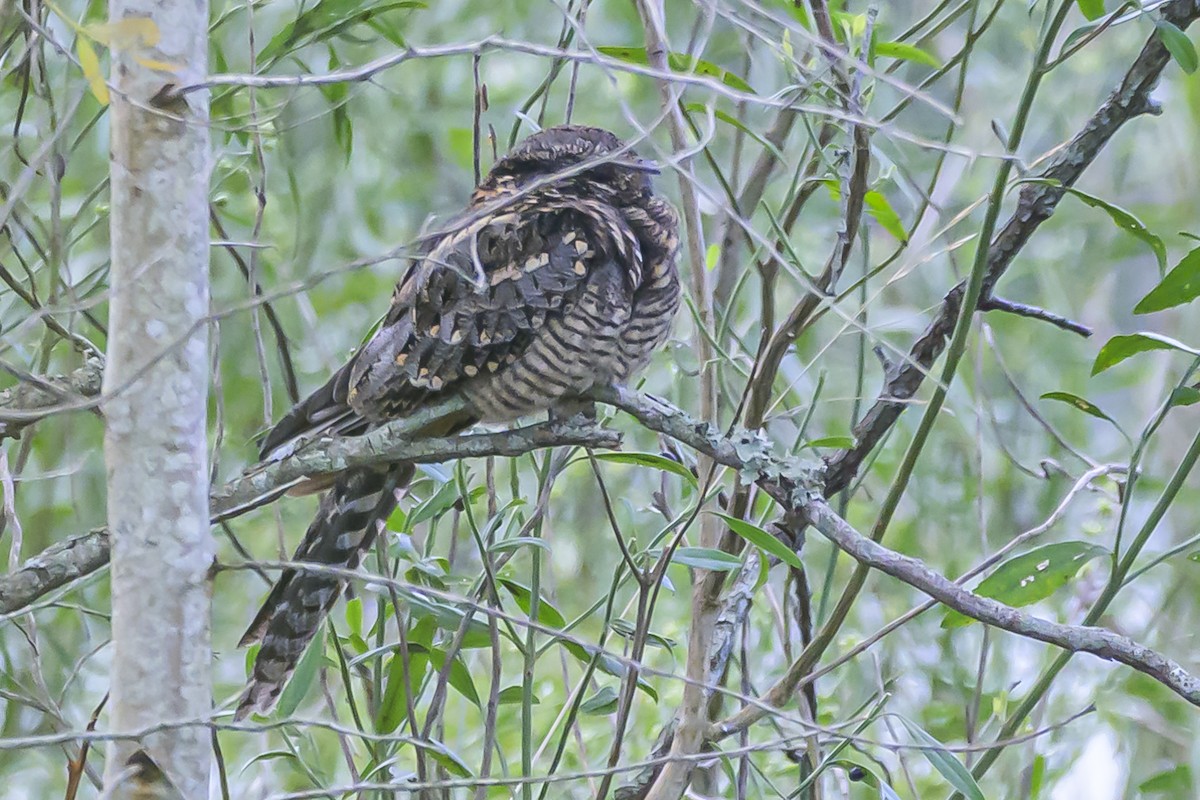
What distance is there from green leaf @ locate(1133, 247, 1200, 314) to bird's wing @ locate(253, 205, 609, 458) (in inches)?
22.5

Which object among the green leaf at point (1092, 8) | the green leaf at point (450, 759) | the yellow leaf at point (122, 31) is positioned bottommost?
the green leaf at point (450, 759)

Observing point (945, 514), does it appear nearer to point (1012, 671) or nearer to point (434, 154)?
point (1012, 671)

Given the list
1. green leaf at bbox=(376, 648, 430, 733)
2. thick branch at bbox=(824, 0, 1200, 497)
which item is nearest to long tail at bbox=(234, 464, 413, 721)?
green leaf at bbox=(376, 648, 430, 733)

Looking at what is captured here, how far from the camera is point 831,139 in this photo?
1.58 metres

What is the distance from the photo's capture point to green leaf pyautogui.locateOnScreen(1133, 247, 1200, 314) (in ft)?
3.76

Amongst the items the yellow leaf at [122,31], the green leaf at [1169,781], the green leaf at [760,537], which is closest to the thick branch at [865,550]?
the green leaf at [760,537]

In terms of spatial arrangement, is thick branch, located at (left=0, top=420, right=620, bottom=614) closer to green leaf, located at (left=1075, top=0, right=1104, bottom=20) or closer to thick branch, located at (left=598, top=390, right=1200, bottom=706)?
thick branch, located at (left=598, top=390, right=1200, bottom=706)

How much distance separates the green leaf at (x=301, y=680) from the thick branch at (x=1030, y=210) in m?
0.53

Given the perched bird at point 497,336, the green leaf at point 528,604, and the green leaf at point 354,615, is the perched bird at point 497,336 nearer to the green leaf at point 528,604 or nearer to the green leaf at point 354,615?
the green leaf at point 354,615

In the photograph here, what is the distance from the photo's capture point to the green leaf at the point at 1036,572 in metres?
1.23

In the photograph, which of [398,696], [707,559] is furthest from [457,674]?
[707,559]

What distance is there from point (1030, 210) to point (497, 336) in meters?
0.58

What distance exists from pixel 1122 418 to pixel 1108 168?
27.3 inches

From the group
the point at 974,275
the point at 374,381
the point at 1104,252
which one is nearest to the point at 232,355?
the point at 374,381
